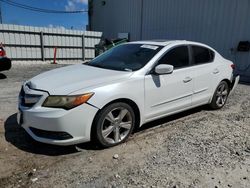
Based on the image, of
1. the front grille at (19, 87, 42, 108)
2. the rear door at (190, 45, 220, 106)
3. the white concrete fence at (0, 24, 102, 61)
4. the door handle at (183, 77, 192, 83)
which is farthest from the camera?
the white concrete fence at (0, 24, 102, 61)

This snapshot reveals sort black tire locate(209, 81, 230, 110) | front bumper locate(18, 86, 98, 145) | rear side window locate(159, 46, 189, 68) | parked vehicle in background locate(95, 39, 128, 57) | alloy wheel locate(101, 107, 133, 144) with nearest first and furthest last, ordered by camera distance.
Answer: front bumper locate(18, 86, 98, 145), alloy wheel locate(101, 107, 133, 144), rear side window locate(159, 46, 189, 68), black tire locate(209, 81, 230, 110), parked vehicle in background locate(95, 39, 128, 57)

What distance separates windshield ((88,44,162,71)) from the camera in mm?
3753

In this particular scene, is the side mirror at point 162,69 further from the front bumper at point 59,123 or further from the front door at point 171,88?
the front bumper at point 59,123

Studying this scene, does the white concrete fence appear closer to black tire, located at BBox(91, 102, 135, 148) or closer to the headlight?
the headlight

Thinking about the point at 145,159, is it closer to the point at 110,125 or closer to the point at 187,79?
the point at 110,125

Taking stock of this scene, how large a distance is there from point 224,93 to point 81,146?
346 cm

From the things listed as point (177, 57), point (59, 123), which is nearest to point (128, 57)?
point (177, 57)

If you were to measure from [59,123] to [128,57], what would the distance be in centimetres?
174

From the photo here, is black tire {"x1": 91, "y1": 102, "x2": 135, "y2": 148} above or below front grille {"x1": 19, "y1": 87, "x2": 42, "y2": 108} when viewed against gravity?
below

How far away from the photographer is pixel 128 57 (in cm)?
404

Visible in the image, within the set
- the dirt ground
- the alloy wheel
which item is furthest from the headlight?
the dirt ground

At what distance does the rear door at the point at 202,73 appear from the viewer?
4402mm

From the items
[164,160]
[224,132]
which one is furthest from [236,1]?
[164,160]

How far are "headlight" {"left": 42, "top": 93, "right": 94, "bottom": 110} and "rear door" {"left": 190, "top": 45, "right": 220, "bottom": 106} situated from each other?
7.54 ft
